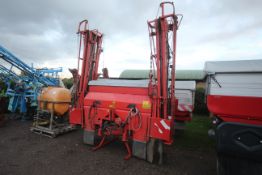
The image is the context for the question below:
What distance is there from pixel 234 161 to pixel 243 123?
658 millimetres

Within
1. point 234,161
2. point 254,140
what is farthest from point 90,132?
point 254,140

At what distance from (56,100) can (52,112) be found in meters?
Answer: 0.43

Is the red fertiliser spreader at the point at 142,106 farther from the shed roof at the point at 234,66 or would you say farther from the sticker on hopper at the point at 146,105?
the shed roof at the point at 234,66

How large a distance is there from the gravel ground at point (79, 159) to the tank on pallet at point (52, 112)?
526 millimetres

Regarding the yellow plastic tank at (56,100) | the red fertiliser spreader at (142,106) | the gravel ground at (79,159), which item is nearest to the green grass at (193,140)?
the gravel ground at (79,159)

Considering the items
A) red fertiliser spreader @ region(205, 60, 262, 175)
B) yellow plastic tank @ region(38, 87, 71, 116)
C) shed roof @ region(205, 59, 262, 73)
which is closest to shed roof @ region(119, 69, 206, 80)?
yellow plastic tank @ region(38, 87, 71, 116)

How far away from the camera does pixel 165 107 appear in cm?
375

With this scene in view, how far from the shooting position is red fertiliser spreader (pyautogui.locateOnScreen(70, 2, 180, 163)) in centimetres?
375

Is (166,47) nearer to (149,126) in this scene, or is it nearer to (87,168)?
(149,126)

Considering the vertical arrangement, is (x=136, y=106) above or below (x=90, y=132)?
above

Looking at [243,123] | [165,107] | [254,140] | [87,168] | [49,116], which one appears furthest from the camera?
[49,116]

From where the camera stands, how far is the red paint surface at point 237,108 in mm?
2520

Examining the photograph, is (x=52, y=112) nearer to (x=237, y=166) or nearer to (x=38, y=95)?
(x=38, y=95)

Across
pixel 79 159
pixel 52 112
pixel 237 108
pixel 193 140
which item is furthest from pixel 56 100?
pixel 237 108
